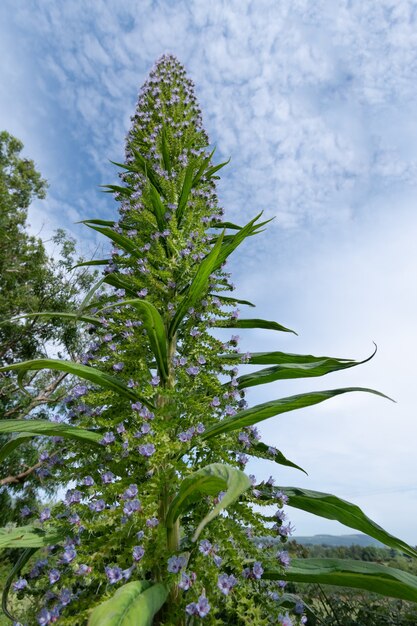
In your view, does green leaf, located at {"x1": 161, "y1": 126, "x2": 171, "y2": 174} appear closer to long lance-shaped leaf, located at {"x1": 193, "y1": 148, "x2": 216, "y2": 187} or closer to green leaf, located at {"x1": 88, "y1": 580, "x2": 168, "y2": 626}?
long lance-shaped leaf, located at {"x1": 193, "y1": 148, "x2": 216, "y2": 187}

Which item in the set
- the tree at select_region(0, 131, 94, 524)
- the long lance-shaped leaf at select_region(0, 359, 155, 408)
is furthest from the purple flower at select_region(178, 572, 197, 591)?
the tree at select_region(0, 131, 94, 524)

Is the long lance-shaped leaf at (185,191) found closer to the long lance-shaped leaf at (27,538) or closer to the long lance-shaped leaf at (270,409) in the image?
the long lance-shaped leaf at (270,409)

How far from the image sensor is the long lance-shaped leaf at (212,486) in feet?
3.44

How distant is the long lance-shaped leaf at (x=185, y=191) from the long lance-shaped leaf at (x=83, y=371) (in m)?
1.81

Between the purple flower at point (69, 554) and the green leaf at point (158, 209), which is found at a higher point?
the green leaf at point (158, 209)

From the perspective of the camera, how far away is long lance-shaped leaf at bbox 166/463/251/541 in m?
1.05

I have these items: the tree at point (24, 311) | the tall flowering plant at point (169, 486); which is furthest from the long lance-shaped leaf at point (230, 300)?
the tree at point (24, 311)

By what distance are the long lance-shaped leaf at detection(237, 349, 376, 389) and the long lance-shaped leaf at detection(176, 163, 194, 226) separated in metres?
1.51

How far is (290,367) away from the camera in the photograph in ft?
7.46

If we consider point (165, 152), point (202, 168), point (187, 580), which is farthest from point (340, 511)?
point (165, 152)

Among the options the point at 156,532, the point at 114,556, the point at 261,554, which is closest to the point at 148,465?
the point at 156,532

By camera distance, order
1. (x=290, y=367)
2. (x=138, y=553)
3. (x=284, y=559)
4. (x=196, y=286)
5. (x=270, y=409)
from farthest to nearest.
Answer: (x=196, y=286) → (x=290, y=367) → (x=270, y=409) → (x=284, y=559) → (x=138, y=553)

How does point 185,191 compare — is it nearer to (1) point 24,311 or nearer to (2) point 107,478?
(2) point 107,478

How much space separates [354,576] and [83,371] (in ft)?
5.37
